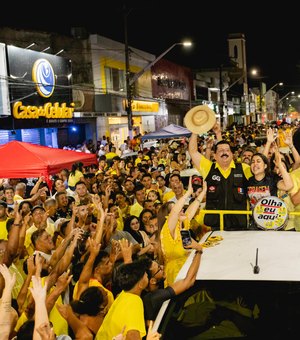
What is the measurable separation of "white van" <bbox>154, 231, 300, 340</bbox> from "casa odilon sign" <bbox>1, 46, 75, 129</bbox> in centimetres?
1643

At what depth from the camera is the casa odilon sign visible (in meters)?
19.3

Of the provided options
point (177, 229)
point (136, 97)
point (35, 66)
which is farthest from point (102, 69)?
point (177, 229)

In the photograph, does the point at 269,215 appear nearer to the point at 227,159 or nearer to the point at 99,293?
the point at 227,159

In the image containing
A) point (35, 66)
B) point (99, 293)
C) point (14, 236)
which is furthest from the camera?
point (35, 66)

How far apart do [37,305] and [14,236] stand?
259 centimetres

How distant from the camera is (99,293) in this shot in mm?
3652

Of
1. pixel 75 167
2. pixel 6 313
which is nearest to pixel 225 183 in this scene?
pixel 6 313

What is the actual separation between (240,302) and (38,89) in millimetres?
18925

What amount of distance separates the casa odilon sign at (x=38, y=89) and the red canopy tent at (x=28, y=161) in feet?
33.8

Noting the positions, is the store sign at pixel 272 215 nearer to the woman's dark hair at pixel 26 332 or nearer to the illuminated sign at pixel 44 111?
the woman's dark hair at pixel 26 332

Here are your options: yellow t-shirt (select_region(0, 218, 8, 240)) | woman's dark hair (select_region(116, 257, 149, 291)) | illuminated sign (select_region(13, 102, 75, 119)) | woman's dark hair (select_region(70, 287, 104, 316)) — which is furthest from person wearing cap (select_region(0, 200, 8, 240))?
illuminated sign (select_region(13, 102, 75, 119))

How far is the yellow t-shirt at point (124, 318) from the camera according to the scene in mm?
3072

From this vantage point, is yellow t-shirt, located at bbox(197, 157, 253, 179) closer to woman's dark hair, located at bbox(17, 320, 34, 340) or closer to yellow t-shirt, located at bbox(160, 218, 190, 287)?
yellow t-shirt, located at bbox(160, 218, 190, 287)

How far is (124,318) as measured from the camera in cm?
311
